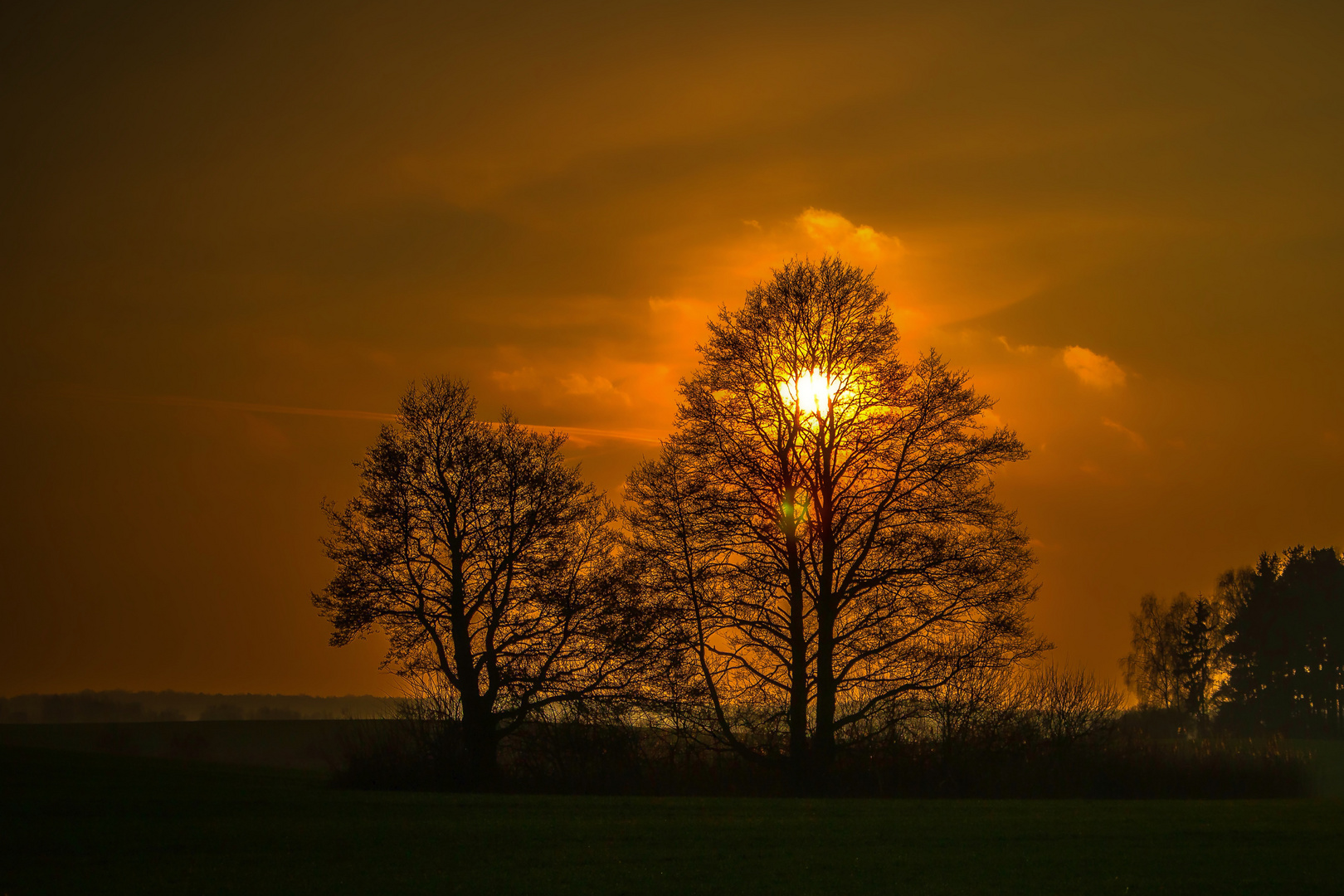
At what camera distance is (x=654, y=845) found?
17109 mm

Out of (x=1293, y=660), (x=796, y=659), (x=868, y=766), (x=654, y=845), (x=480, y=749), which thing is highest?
(x=1293, y=660)

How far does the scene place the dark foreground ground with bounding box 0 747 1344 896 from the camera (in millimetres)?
13750

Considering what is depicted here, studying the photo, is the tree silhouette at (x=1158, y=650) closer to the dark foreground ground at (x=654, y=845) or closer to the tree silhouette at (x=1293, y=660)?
the tree silhouette at (x=1293, y=660)

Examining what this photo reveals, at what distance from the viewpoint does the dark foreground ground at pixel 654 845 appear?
45.1 feet

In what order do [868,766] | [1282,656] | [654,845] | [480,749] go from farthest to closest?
1. [1282,656]
2. [480,749]
3. [868,766]
4. [654,845]

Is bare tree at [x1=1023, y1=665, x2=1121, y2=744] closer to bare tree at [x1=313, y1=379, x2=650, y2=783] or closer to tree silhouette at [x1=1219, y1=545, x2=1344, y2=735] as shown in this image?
bare tree at [x1=313, y1=379, x2=650, y2=783]

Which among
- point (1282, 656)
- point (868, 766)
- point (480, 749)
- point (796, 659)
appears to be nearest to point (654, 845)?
point (796, 659)

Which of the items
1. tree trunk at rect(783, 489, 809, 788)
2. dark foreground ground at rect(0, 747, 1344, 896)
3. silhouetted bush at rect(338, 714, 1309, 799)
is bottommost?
Result: dark foreground ground at rect(0, 747, 1344, 896)

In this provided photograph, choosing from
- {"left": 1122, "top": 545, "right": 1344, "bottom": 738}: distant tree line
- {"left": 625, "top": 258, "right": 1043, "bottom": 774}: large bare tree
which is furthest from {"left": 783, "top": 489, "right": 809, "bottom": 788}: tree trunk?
{"left": 1122, "top": 545, "right": 1344, "bottom": 738}: distant tree line

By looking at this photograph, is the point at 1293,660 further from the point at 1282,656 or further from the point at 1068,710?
the point at 1068,710

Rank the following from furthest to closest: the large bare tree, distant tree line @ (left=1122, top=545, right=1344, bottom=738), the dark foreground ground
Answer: distant tree line @ (left=1122, top=545, right=1344, bottom=738), the large bare tree, the dark foreground ground

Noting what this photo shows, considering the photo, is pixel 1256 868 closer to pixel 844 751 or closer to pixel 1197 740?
pixel 844 751

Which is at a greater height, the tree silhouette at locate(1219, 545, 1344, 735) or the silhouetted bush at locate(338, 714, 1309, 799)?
the tree silhouette at locate(1219, 545, 1344, 735)

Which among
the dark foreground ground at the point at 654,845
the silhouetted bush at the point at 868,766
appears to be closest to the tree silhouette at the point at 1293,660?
the silhouetted bush at the point at 868,766
